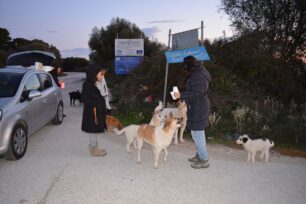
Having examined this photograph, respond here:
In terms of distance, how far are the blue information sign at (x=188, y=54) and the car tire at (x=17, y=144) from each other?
189 inches

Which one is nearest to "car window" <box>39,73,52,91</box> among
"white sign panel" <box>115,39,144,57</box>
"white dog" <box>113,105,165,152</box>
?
"white dog" <box>113,105,165,152</box>

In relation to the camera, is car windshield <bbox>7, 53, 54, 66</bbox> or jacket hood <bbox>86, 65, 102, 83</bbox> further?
car windshield <bbox>7, 53, 54, 66</bbox>

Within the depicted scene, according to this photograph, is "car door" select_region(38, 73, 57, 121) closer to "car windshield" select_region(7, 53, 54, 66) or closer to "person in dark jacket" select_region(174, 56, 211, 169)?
"person in dark jacket" select_region(174, 56, 211, 169)

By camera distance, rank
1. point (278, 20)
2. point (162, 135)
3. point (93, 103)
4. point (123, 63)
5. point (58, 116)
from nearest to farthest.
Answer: point (162, 135)
point (93, 103)
point (58, 116)
point (278, 20)
point (123, 63)

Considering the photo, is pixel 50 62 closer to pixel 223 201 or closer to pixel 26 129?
pixel 26 129

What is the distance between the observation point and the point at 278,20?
16391mm

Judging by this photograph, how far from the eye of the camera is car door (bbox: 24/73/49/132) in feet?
23.6

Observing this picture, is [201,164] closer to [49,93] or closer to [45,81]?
[49,93]

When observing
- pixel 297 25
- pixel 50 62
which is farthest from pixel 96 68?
pixel 297 25

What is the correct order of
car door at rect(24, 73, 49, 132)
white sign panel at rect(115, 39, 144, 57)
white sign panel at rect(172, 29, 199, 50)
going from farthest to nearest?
white sign panel at rect(115, 39, 144, 57)
white sign panel at rect(172, 29, 199, 50)
car door at rect(24, 73, 49, 132)

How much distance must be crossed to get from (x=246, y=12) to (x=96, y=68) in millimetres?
12399

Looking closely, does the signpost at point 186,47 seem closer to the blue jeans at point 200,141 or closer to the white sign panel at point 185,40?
the white sign panel at point 185,40

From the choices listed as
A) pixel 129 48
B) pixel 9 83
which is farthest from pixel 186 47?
pixel 129 48

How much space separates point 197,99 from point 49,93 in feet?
15.4
